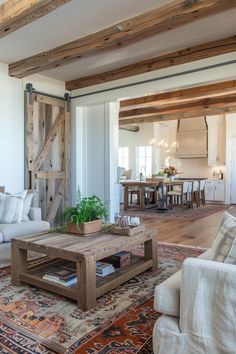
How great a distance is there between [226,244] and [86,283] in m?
1.09

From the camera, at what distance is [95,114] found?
18.8ft

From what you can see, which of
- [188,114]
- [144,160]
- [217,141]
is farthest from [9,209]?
[144,160]

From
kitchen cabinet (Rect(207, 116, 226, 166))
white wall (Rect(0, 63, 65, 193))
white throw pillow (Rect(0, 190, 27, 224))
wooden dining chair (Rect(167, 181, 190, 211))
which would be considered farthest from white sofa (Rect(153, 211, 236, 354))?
kitchen cabinet (Rect(207, 116, 226, 166))

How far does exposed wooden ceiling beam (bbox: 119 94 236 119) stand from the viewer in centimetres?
753

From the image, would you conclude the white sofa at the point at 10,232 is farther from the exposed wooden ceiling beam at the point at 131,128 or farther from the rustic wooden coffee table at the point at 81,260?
the exposed wooden ceiling beam at the point at 131,128

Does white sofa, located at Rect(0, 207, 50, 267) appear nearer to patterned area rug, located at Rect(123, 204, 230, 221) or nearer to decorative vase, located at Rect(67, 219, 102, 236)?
decorative vase, located at Rect(67, 219, 102, 236)

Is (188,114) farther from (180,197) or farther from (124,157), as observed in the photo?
(124,157)

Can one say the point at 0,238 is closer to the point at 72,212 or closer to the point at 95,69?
the point at 72,212

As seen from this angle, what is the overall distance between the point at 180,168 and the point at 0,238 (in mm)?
8874

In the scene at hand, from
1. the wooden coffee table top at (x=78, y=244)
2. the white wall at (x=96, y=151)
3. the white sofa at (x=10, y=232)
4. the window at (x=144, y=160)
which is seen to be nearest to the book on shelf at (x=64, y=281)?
the wooden coffee table top at (x=78, y=244)

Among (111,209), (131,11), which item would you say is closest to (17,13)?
(131,11)

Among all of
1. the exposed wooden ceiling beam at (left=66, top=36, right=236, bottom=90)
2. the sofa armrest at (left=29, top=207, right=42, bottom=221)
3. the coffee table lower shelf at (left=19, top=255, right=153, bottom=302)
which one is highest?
the exposed wooden ceiling beam at (left=66, top=36, right=236, bottom=90)

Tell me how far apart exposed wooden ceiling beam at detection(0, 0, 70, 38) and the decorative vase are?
6.60ft

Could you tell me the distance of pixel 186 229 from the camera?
5332 mm
